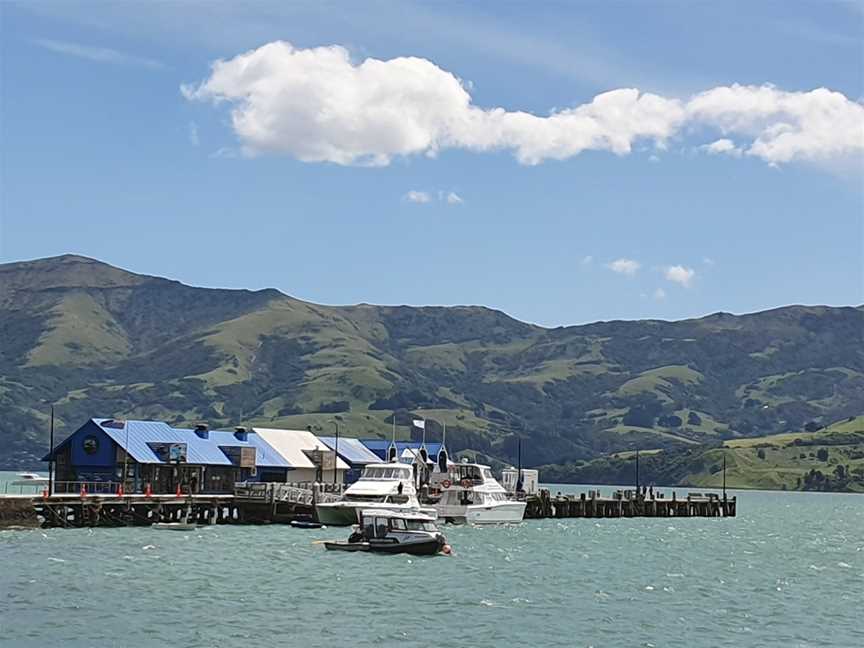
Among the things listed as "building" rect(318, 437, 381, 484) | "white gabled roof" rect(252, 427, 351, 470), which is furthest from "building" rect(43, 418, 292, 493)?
"building" rect(318, 437, 381, 484)

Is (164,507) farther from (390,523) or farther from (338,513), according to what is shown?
(390,523)

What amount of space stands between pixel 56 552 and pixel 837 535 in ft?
310

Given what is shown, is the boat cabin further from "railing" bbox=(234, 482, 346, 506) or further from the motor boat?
"railing" bbox=(234, 482, 346, 506)

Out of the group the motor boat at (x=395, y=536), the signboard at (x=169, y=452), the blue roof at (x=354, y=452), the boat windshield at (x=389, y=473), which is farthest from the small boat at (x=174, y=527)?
the blue roof at (x=354, y=452)

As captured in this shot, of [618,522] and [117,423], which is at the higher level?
[117,423]

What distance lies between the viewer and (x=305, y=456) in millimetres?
152375

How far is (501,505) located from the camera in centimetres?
12875

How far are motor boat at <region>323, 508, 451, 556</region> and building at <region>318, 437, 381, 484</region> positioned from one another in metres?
67.2

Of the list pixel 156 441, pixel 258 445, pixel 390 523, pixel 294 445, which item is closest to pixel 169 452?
pixel 156 441

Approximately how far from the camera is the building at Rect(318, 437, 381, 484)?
15926 centimetres

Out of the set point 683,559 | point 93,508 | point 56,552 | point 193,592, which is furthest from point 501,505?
point 193,592

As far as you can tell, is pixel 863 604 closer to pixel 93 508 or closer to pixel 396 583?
pixel 396 583

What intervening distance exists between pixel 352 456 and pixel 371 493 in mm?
52524

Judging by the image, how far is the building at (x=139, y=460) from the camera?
125750mm
